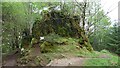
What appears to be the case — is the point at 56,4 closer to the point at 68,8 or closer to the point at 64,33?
the point at 68,8

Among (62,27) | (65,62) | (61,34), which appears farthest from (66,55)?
(62,27)

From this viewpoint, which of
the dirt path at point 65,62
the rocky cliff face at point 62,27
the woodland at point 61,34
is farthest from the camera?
the rocky cliff face at point 62,27

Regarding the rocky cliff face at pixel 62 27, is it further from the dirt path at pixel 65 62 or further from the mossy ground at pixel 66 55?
the dirt path at pixel 65 62

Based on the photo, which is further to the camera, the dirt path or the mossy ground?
the mossy ground

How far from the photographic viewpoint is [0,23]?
11359 mm

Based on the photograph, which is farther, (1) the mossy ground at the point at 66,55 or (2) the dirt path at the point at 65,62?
(1) the mossy ground at the point at 66,55

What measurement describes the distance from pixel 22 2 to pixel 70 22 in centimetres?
522

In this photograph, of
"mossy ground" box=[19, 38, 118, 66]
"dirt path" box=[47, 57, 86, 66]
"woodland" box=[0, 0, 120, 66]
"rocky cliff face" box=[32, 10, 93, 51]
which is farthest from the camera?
"rocky cliff face" box=[32, 10, 93, 51]

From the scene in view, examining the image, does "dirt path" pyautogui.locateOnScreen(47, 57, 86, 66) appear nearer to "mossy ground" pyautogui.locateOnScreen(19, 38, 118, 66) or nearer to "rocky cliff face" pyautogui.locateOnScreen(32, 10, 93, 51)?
"mossy ground" pyautogui.locateOnScreen(19, 38, 118, 66)

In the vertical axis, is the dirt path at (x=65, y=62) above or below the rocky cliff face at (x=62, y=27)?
below

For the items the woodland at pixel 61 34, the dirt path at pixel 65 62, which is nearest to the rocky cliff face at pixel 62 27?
the woodland at pixel 61 34

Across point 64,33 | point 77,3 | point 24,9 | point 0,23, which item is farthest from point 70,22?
point 24,9

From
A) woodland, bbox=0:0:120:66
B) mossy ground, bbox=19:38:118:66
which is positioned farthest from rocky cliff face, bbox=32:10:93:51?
mossy ground, bbox=19:38:118:66

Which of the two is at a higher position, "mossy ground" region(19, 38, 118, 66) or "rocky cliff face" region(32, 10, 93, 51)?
"rocky cliff face" region(32, 10, 93, 51)
